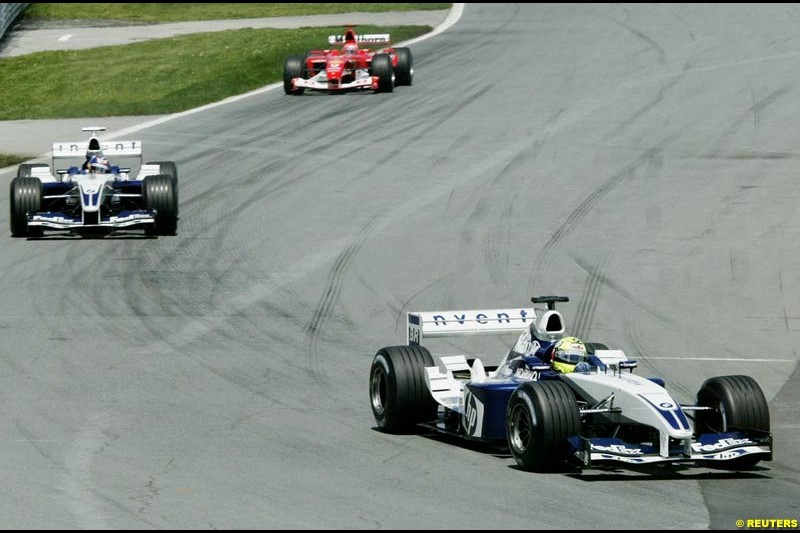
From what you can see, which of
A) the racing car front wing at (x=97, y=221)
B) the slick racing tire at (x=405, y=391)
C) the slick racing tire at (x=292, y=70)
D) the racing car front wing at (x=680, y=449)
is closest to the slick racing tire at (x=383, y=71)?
the slick racing tire at (x=292, y=70)

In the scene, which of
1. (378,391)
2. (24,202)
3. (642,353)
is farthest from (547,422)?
(24,202)

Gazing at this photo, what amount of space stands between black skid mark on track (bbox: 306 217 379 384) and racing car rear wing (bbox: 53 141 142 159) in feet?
13.6

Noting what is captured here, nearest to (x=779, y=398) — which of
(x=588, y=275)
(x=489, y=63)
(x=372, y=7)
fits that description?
(x=588, y=275)

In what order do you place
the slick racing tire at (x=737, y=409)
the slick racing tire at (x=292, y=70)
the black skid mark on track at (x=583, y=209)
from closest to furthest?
the slick racing tire at (x=737, y=409) < the black skid mark on track at (x=583, y=209) < the slick racing tire at (x=292, y=70)

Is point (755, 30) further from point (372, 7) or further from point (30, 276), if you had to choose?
point (30, 276)

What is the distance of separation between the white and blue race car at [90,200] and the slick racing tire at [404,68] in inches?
553


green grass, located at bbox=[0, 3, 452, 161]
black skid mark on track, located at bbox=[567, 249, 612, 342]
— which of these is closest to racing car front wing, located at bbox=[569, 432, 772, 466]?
black skid mark on track, located at bbox=[567, 249, 612, 342]

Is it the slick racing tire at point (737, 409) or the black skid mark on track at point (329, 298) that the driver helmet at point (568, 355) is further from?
the black skid mark on track at point (329, 298)

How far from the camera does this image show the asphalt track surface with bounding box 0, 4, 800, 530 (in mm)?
11641

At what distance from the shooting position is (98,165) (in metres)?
25.0

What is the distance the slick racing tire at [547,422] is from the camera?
11945mm

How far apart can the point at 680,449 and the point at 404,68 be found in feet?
91.5

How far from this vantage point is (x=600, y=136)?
32312 millimetres

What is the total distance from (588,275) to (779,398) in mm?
6493
